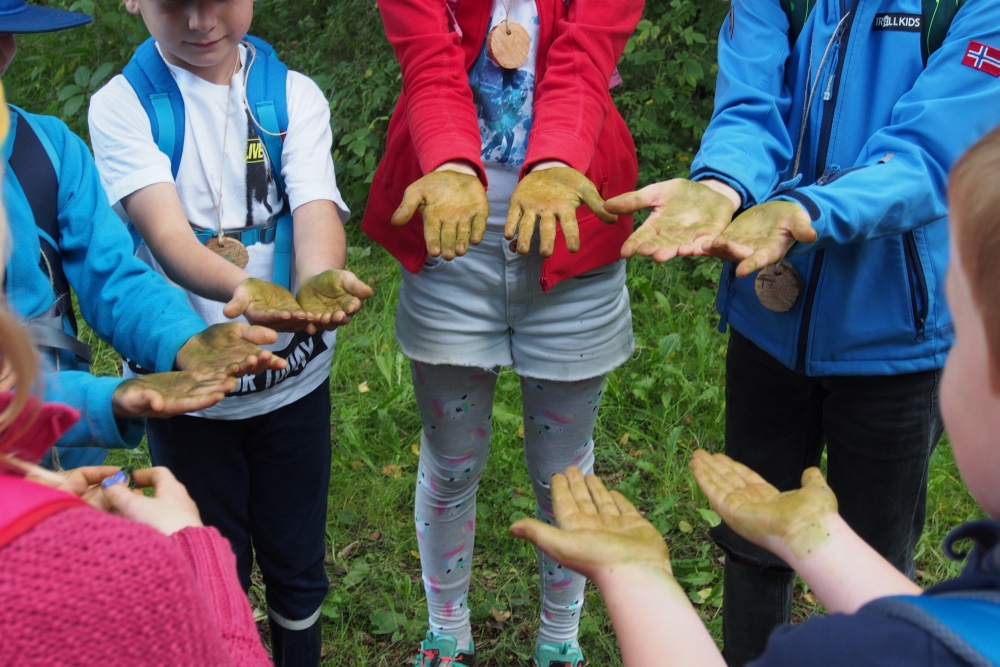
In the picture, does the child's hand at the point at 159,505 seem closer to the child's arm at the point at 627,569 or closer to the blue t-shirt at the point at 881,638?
the child's arm at the point at 627,569

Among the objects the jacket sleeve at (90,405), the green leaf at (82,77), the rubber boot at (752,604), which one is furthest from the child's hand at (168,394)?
the green leaf at (82,77)

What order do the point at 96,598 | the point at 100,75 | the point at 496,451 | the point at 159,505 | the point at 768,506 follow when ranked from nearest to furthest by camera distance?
1. the point at 96,598
2. the point at 159,505
3. the point at 768,506
4. the point at 496,451
5. the point at 100,75

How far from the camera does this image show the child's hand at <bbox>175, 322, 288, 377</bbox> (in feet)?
5.38

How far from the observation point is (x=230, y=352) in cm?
169

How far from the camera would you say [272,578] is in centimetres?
230

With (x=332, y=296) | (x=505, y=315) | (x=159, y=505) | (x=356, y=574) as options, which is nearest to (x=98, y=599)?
(x=159, y=505)

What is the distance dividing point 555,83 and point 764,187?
0.52m

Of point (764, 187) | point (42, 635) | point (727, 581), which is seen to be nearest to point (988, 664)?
point (42, 635)

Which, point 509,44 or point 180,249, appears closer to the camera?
point 180,249

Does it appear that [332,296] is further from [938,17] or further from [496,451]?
[496,451]

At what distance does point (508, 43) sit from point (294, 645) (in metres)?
1.64

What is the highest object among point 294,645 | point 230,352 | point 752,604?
point 230,352

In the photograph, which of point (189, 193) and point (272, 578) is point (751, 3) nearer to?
point (189, 193)

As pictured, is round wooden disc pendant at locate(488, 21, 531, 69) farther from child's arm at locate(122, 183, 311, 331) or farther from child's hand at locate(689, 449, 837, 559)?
child's hand at locate(689, 449, 837, 559)
